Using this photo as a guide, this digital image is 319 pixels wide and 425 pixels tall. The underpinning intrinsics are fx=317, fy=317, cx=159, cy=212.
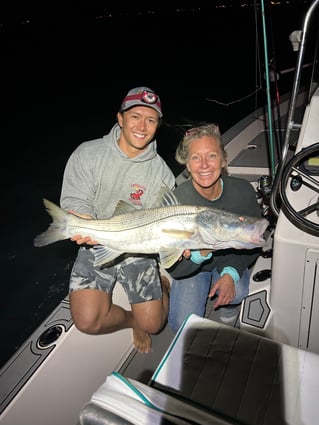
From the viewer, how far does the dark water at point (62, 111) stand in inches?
188

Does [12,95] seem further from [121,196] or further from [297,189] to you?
[297,189]

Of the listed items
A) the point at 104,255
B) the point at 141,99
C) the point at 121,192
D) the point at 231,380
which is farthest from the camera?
the point at 121,192

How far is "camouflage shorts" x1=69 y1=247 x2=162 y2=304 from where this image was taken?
276cm

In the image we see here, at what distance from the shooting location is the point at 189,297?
284cm

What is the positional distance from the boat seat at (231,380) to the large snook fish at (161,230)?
22.7 inches

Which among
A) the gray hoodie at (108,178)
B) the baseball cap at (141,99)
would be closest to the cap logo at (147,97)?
the baseball cap at (141,99)

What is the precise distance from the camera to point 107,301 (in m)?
2.78

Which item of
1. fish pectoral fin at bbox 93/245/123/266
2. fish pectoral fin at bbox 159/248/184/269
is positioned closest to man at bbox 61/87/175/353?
fish pectoral fin at bbox 93/245/123/266

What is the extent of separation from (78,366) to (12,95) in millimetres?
21087

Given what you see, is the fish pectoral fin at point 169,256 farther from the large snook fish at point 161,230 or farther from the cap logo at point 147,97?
the cap logo at point 147,97

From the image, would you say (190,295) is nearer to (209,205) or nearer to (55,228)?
(209,205)

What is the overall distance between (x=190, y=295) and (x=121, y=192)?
111 centimetres

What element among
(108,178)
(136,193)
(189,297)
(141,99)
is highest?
(141,99)

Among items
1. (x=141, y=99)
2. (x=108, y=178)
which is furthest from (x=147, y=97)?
(x=108, y=178)
